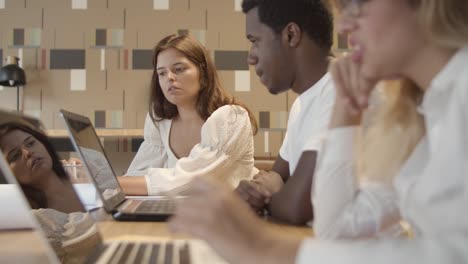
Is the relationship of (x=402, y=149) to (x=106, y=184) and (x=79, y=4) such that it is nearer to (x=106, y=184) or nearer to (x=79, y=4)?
(x=106, y=184)

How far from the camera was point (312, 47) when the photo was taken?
1.12 m

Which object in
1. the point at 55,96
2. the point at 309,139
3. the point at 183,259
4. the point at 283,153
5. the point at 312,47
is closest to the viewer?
the point at 183,259

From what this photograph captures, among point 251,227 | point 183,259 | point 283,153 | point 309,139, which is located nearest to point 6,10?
point 283,153

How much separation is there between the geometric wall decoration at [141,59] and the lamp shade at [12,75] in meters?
0.71

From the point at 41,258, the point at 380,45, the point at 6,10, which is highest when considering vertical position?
the point at 6,10

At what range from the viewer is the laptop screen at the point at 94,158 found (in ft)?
3.03

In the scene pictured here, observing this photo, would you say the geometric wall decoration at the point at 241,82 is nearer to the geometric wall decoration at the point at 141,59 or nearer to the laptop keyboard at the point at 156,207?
the geometric wall decoration at the point at 141,59

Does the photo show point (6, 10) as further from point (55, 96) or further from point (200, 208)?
point (200, 208)

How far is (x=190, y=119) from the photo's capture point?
187 cm

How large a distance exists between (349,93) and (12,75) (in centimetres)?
280

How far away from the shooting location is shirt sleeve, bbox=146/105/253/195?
1.38 m

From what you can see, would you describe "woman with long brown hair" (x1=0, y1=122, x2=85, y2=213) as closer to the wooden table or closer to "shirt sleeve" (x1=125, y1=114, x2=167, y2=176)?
the wooden table

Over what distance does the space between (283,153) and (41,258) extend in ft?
2.46

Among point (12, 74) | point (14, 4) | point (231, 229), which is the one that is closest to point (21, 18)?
point (14, 4)
